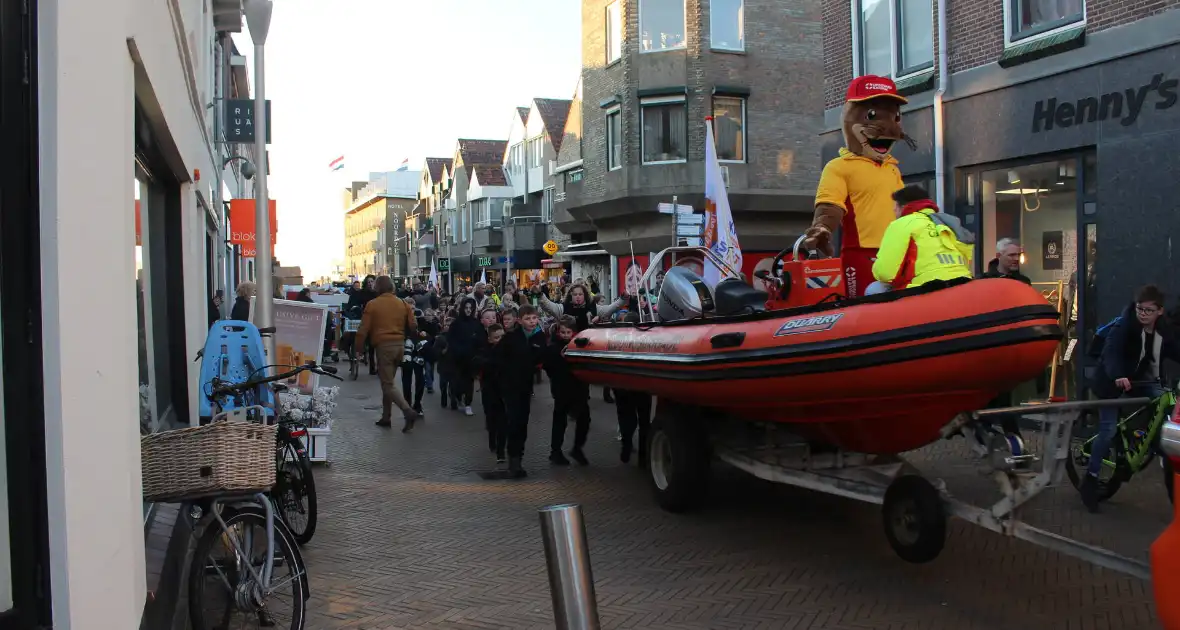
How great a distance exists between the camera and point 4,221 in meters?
2.53

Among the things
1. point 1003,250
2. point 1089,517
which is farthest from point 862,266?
point 1089,517

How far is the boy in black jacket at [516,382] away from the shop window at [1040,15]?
21.9 ft

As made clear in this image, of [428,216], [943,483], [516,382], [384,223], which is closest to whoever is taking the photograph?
[943,483]

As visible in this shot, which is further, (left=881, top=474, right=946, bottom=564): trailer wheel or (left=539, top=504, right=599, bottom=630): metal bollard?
(left=881, top=474, right=946, bottom=564): trailer wheel

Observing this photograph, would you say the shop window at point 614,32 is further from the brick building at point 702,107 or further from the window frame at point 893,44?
the window frame at point 893,44

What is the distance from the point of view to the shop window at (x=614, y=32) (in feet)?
87.6

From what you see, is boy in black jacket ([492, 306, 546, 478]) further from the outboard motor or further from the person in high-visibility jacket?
the person in high-visibility jacket

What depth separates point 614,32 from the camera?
89.7ft

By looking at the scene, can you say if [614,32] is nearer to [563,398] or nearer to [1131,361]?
[563,398]

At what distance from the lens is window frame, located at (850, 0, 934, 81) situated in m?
12.2

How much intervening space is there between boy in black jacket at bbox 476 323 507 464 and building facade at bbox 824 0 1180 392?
617cm

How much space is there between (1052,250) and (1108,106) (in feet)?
6.19

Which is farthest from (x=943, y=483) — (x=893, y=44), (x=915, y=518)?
(x=893, y=44)

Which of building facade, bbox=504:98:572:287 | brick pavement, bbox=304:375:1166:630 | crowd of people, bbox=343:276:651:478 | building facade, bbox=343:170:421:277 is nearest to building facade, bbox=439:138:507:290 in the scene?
building facade, bbox=504:98:572:287
